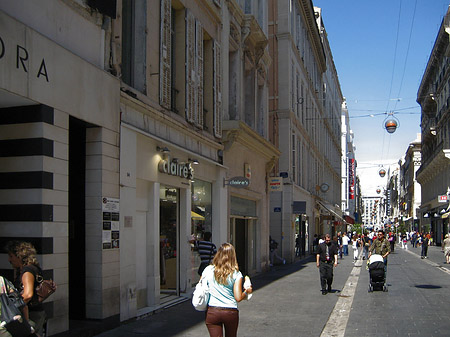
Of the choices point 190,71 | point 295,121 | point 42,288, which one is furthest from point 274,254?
point 42,288

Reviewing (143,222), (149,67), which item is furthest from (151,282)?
(149,67)

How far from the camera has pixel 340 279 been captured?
19875mm

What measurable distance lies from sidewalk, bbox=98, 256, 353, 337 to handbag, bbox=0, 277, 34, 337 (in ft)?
13.7

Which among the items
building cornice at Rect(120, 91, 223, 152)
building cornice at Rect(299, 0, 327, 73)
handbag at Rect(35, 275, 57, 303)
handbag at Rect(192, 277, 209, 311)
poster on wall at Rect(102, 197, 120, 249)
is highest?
building cornice at Rect(299, 0, 327, 73)

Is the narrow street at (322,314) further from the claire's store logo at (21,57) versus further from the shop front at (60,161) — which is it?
the claire's store logo at (21,57)

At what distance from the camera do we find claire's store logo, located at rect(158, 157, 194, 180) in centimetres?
1215

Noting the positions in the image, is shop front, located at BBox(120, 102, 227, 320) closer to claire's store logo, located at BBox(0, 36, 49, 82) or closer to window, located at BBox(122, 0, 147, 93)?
window, located at BBox(122, 0, 147, 93)

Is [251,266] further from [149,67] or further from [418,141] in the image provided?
[418,141]

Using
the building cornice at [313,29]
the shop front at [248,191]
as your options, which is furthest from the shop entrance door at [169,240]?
the building cornice at [313,29]

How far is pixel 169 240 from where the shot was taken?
1307 cm

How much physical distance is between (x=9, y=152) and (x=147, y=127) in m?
3.77

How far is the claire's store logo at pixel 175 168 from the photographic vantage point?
39.9 ft

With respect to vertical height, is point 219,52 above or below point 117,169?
above

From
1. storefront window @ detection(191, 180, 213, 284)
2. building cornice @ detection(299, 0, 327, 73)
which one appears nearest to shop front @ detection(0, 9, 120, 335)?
storefront window @ detection(191, 180, 213, 284)
